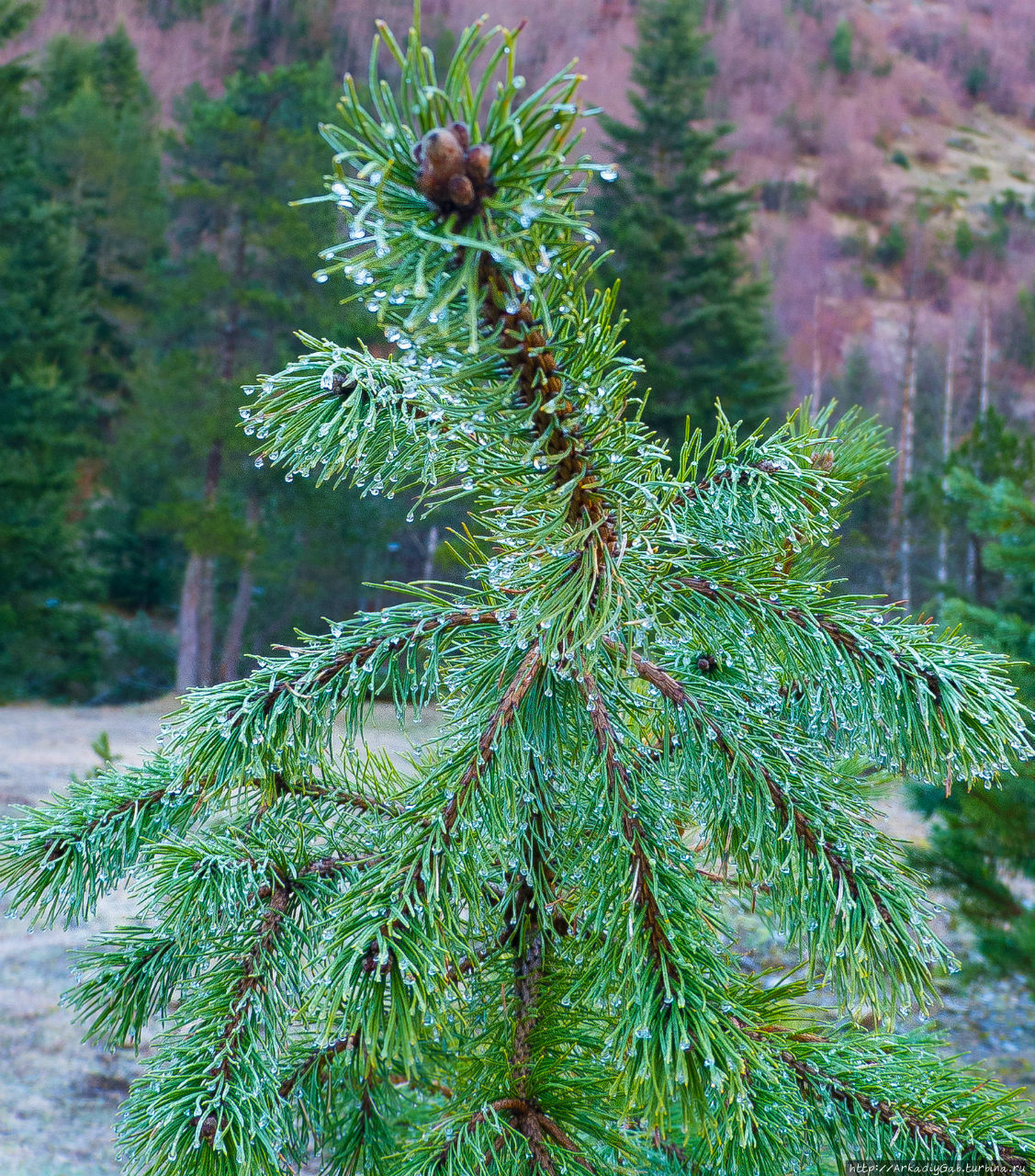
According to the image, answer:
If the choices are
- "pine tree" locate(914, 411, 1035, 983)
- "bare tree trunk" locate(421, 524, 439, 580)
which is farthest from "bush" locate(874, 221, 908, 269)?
"pine tree" locate(914, 411, 1035, 983)

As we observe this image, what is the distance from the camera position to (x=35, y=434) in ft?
43.0

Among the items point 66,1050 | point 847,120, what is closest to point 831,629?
point 66,1050

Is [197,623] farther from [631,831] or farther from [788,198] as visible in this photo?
[788,198]

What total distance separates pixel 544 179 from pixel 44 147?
20.5m

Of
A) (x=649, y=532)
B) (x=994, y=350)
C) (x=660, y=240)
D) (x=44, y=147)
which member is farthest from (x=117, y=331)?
(x=649, y=532)

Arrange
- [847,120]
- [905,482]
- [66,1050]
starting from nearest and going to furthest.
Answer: [66,1050]
[905,482]
[847,120]

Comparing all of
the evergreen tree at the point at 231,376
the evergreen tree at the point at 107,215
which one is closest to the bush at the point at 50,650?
the evergreen tree at the point at 231,376

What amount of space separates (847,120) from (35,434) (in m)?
25.5

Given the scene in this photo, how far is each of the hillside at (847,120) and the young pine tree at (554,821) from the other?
641 inches

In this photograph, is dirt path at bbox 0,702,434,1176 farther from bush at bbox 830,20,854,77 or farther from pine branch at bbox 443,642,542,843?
bush at bbox 830,20,854,77

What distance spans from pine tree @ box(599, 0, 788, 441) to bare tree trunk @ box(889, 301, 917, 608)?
7.47ft

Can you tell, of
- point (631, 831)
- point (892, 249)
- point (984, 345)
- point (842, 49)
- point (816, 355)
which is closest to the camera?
point (631, 831)

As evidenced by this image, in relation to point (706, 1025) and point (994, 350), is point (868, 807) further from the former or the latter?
point (994, 350)

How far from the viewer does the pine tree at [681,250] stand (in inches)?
457
